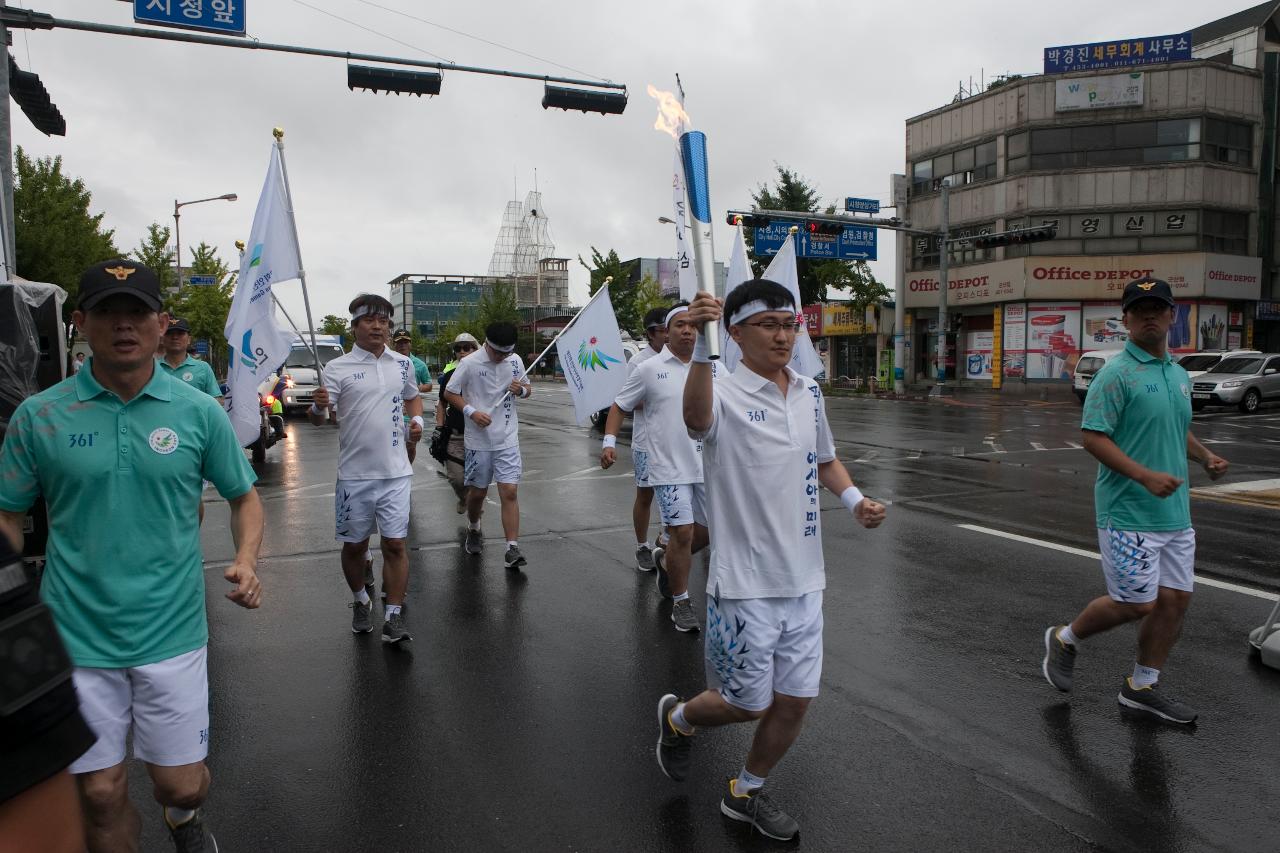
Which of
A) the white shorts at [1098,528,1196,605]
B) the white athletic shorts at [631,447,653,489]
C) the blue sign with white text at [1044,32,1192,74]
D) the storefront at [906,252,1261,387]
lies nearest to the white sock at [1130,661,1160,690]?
the white shorts at [1098,528,1196,605]

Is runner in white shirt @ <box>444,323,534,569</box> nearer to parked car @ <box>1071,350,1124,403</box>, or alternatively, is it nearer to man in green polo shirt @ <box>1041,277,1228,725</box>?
man in green polo shirt @ <box>1041,277,1228,725</box>

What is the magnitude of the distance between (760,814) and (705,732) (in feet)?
3.23

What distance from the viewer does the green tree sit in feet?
89.8

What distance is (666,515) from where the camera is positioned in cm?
601

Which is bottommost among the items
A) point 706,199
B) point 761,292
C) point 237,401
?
point 237,401

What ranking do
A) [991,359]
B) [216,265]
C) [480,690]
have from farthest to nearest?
[216,265] < [991,359] < [480,690]

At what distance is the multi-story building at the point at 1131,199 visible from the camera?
116ft

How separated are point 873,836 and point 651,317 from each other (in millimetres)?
4414

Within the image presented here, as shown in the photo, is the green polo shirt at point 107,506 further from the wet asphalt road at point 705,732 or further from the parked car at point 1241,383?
the parked car at point 1241,383

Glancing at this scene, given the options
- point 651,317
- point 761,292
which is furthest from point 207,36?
point 761,292

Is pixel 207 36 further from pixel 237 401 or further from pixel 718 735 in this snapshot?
pixel 718 735

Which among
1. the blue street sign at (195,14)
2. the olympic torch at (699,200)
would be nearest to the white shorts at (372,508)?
the olympic torch at (699,200)

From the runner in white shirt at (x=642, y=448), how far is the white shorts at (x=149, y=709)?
136 inches

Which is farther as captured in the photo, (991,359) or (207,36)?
(991,359)
